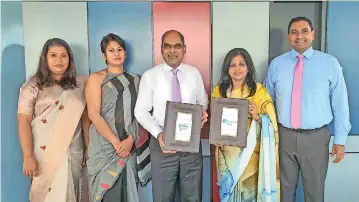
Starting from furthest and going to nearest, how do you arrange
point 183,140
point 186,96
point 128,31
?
point 128,31 < point 186,96 < point 183,140

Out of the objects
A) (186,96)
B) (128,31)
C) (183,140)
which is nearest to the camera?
(183,140)

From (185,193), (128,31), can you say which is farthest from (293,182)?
(128,31)

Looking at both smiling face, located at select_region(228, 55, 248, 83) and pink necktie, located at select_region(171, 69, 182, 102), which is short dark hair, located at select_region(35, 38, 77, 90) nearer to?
pink necktie, located at select_region(171, 69, 182, 102)

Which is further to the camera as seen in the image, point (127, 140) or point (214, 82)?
point (214, 82)

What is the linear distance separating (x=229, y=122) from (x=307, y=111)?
1.77 ft

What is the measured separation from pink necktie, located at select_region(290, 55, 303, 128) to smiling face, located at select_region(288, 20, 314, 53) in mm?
117

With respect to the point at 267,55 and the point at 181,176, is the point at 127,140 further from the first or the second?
the point at 267,55

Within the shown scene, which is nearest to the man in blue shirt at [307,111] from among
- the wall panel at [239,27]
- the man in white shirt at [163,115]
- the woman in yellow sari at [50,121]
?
the wall panel at [239,27]

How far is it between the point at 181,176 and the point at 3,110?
4.77 ft

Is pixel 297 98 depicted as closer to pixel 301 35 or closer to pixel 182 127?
pixel 301 35

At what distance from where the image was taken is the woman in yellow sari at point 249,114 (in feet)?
7.97

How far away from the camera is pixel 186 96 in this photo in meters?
2.47

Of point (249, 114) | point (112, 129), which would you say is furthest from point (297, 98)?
point (112, 129)

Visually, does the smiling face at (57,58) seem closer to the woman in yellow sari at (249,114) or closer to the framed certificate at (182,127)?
the framed certificate at (182,127)
